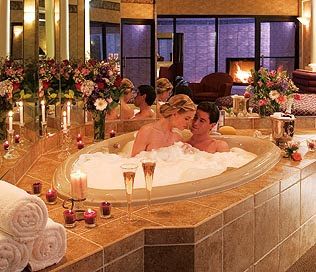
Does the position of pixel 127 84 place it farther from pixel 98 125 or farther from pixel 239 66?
pixel 239 66

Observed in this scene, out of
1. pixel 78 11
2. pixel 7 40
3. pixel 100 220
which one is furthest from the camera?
pixel 78 11

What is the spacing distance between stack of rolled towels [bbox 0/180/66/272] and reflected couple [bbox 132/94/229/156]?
208 centimetres

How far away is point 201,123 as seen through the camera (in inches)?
162

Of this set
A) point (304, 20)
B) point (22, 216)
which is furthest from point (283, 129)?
point (304, 20)

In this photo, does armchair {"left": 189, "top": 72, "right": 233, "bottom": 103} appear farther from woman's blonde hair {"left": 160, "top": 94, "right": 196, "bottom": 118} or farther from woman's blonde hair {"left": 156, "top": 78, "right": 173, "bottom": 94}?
woman's blonde hair {"left": 160, "top": 94, "right": 196, "bottom": 118}

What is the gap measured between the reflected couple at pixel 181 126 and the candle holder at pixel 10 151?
0.92 meters

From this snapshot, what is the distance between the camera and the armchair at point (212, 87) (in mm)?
8789

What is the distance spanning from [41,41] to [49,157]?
0.85 metres

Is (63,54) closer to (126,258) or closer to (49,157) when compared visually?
(49,157)

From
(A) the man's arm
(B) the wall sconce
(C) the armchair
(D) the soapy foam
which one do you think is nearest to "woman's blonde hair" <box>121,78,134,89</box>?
(D) the soapy foam

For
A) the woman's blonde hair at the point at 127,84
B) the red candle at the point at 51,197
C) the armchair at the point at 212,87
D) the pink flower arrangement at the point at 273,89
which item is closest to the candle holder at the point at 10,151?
the red candle at the point at 51,197

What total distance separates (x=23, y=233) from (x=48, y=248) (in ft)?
0.48

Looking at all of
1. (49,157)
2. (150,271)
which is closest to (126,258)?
(150,271)

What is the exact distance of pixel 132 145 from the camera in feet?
14.3
